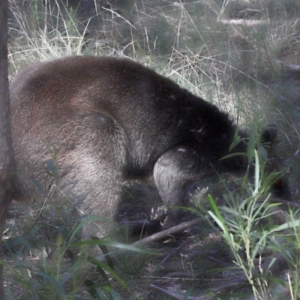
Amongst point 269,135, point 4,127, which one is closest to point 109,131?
point 269,135

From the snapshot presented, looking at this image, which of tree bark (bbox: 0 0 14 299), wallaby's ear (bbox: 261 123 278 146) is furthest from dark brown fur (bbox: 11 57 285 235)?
tree bark (bbox: 0 0 14 299)

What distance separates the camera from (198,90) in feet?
22.8

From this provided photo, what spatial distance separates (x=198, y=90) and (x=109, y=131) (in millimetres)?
2255

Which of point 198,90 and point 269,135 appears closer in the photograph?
point 269,135

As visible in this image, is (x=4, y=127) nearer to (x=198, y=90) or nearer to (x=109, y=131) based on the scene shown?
(x=109, y=131)

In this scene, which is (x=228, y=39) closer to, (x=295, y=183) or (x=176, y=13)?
(x=176, y=13)

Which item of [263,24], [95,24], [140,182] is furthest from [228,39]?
[140,182]

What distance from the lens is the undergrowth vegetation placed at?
360cm

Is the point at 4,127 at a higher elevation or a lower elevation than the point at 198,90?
higher

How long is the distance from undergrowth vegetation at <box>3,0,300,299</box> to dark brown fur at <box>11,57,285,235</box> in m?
0.25

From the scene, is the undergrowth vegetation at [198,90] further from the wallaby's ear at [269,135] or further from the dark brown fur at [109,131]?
the dark brown fur at [109,131]

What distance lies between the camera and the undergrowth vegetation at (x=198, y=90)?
11.8 ft

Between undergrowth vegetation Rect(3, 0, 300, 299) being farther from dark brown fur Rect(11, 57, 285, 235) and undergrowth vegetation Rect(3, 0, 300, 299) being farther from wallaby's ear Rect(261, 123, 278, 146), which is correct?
dark brown fur Rect(11, 57, 285, 235)

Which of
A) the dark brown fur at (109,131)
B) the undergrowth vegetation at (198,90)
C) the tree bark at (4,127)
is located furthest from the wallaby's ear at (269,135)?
the tree bark at (4,127)
